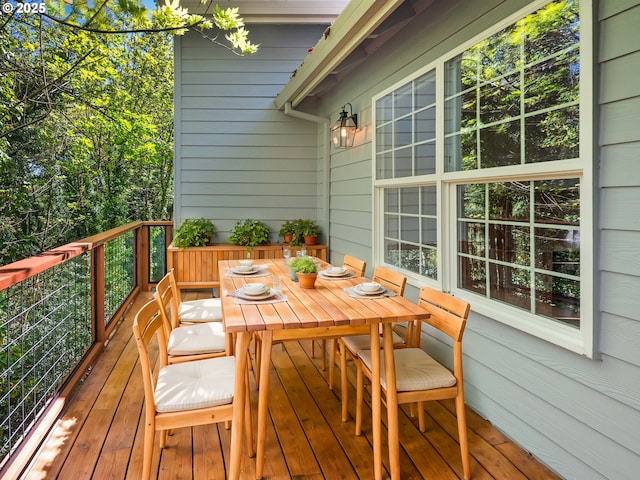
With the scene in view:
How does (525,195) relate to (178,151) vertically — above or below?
below

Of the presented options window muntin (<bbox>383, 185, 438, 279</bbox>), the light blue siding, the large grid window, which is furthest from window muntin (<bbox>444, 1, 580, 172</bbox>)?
window muntin (<bbox>383, 185, 438, 279</bbox>)

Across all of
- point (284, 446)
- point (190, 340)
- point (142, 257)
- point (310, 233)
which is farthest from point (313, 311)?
point (142, 257)

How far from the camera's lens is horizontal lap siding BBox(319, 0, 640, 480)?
162cm

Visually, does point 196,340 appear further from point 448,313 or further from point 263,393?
point 448,313

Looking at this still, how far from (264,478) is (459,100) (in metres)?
2.40

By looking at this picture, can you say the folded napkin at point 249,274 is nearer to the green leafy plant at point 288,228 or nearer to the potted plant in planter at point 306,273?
the potted plant in planter at point 306,273

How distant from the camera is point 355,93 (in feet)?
14.4

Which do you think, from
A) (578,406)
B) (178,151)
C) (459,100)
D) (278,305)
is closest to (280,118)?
(178,151)

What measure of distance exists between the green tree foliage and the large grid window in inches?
123

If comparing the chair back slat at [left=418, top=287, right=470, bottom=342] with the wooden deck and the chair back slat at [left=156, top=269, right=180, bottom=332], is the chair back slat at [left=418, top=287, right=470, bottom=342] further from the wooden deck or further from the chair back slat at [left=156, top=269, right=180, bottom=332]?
the chair back slat at [left=156, top=269, right=180, bottom=332]

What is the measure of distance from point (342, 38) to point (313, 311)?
2188mm

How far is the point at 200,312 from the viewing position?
3.10 metres

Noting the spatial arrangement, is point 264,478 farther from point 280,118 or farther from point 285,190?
point 280,118

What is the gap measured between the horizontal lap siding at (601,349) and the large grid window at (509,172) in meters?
0.07
